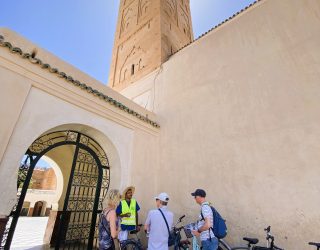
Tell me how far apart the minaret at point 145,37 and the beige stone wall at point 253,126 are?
295 cm

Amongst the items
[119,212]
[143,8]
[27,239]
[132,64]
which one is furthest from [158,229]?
[143,8]

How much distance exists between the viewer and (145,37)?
11.4 m

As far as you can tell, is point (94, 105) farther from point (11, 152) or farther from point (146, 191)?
point (146, 191)

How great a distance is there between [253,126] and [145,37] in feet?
28.1

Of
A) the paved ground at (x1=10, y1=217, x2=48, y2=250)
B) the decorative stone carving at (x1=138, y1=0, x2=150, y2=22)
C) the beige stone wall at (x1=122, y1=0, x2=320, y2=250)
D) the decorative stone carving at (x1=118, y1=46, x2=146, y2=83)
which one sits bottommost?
the paved ground at (x1=10, y1=217, x2=48, y2=250)

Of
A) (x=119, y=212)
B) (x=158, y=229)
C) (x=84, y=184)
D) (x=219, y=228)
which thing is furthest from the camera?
(x=84, y=184)

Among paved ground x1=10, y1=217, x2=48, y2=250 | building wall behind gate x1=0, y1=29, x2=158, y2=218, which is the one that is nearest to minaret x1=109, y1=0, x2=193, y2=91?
building wall behind gate x1=0, y1=29, x2=158, y2=218

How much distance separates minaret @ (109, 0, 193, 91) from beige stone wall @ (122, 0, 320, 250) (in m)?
2.95

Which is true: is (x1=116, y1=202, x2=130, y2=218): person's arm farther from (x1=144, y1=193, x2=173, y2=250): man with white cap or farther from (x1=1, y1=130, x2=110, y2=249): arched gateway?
(x1=1, y1=130, x2=110, y2=249): arched gateway

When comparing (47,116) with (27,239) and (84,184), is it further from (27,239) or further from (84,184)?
(27,239)

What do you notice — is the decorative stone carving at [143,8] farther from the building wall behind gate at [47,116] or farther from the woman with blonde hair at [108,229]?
the woman with blonde hair at [108,229]

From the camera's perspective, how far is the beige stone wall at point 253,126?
14.8 feet

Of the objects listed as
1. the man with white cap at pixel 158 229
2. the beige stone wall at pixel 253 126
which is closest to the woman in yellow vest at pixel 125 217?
the man with white cap at pixel 158 229

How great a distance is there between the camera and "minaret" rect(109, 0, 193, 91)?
10.4 meters
